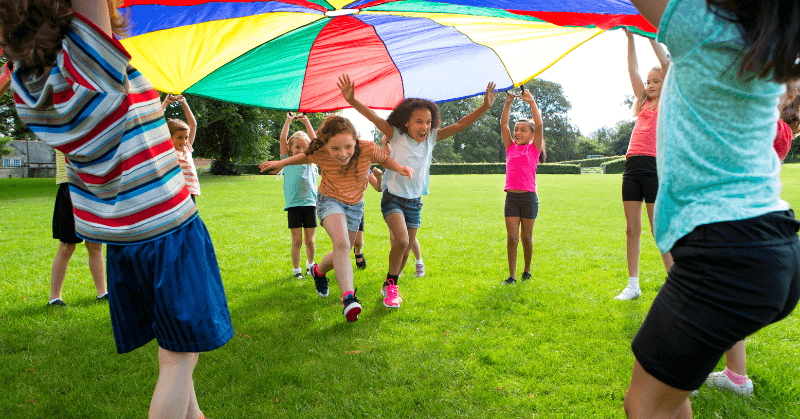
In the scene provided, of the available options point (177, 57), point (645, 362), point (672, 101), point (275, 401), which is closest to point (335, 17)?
point (177, 57)

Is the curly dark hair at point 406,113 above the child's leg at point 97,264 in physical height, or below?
above

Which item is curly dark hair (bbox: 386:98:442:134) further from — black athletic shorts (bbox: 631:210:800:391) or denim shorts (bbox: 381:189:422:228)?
black athletic shorts (bbox: 631:210:800:391)

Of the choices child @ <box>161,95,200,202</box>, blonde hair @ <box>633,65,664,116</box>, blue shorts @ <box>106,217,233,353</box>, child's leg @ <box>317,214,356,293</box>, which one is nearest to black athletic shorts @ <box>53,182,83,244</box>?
child @ <box>161,95,200,202</box>

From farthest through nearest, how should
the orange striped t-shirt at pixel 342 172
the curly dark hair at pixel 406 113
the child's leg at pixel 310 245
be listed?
the child's leg at pixel 310 245 → the curly dark hair at pixel 406 113 → the orange striped t-shirt at pixel 342 172

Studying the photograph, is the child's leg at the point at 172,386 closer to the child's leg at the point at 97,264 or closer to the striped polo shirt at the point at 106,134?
the striped polo shirt at the point at 106,134

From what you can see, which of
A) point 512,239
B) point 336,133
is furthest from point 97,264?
point 512,239

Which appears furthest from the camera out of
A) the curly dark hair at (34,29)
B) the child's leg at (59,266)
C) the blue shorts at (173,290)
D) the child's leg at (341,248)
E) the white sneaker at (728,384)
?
the child's leg at (59,266)

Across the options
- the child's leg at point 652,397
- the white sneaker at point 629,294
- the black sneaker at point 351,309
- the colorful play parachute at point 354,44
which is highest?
the colorful play parachute at point 354,44

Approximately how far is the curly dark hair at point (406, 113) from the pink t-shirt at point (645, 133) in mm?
1879

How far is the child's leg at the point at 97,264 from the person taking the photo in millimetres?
4586

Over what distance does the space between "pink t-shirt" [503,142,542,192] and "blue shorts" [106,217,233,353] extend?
4096 mm

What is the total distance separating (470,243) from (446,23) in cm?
443

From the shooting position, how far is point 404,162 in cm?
475

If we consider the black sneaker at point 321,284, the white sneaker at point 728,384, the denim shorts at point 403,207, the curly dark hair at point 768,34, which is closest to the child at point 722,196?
the curly dark hair at point 768,34
